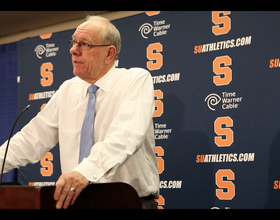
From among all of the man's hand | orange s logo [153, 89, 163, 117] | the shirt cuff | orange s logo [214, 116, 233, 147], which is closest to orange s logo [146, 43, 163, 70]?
orange s logo [153, 89, 163, 117]

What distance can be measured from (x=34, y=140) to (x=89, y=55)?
0.65m

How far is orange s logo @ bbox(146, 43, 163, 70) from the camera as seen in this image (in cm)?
388

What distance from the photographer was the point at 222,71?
3455 millimetres

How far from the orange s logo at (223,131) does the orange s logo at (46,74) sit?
2.32m

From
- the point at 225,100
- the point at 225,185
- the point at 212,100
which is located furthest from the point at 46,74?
the point at 225,185

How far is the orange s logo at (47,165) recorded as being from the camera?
4.55 m

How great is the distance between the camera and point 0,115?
17.3ft

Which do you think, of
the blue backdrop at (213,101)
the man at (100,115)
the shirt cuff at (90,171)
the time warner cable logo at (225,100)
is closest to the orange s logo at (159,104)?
the blue backdrop at (213,101)

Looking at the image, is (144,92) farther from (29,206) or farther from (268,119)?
(268,119)

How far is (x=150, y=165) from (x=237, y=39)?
1763 millimetres

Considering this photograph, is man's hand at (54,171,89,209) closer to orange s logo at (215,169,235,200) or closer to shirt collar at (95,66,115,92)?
shirt collar at (95,66,115,92)

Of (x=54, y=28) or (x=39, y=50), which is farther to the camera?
(x=54, y=28)

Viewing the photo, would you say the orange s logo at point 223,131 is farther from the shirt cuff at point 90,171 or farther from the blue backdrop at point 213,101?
the shirt cuff at point 90,171

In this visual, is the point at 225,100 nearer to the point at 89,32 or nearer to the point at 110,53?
the point at 110,53
